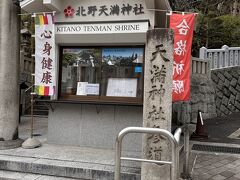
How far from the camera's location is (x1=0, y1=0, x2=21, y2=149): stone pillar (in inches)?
289

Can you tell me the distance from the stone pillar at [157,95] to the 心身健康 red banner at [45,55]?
3.11 meters

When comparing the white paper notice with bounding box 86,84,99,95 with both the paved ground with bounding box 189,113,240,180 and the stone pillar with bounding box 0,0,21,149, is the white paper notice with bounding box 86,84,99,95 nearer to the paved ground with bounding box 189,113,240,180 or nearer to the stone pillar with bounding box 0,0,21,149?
the stone pillar with bounding box 0,0,21,149

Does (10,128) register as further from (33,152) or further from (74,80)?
(74,80)

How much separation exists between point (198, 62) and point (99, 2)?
332 inches

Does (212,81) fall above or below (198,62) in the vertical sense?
below

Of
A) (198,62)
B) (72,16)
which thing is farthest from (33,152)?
(198,62)

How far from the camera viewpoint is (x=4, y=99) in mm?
7391

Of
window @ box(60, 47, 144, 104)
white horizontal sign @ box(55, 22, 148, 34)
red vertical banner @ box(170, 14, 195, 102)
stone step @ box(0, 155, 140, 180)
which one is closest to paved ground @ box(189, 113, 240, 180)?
stone step @ box(0, 155, 140, 180)

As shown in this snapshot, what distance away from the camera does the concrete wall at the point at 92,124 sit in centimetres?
745

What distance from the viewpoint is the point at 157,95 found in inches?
204

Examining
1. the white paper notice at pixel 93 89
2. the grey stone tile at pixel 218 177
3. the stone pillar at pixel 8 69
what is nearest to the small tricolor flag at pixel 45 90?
the stone pillar at pixel 8 69

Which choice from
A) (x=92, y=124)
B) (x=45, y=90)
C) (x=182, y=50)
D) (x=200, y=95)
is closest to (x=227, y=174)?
(x=182, y=50)

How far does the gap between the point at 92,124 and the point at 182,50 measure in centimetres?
321

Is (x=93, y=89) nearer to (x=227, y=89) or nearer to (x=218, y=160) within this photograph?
(x=218, y=160)
